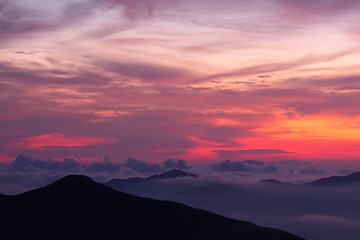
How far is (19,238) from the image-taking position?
629 feet

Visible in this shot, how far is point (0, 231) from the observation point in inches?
7776

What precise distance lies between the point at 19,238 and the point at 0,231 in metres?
11.5
